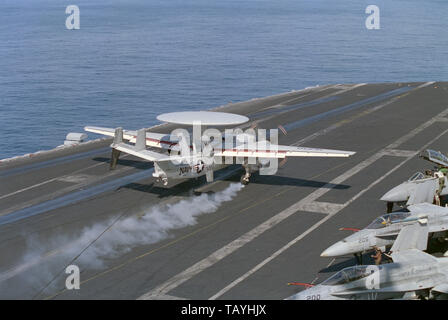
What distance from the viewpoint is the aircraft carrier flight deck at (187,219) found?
2762 cm

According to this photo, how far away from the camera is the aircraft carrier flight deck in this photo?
1088 inches

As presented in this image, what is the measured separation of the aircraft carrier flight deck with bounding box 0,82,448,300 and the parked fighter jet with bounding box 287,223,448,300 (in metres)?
3.78

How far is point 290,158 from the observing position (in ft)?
166

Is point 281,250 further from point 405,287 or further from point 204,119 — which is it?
point 204,119

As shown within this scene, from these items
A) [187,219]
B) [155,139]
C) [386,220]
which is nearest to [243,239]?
[187,219]

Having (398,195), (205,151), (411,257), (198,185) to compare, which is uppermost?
(205,151)

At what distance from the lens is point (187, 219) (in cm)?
3603

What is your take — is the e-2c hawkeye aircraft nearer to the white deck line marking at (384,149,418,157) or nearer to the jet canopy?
the jet canopy

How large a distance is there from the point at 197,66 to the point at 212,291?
117 metres

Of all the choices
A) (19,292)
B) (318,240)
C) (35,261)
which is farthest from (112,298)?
(318,240)

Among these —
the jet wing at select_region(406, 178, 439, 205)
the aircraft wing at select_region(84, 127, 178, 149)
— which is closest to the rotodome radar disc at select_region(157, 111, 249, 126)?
the aircraft wing at select_region(84, 127, 178, 149)

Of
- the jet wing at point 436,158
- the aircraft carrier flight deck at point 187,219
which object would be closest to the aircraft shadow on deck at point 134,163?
the aircraft carrier flight deck at point 187,219

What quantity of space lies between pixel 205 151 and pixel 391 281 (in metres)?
19.7

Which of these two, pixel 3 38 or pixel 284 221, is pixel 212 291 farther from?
pixel 3 38
